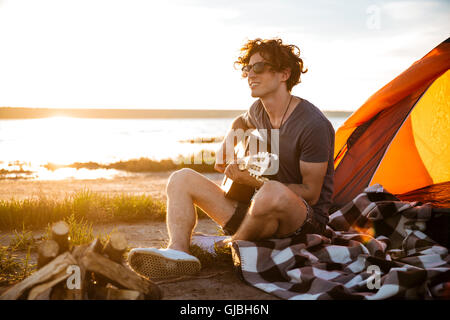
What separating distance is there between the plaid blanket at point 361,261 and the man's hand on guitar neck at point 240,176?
1.68 ft

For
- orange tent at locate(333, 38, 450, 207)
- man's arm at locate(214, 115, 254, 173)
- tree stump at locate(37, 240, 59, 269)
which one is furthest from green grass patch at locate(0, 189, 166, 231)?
orange tent at locate(333, 38, 450, 207)

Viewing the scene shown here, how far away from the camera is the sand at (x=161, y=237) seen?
287cm

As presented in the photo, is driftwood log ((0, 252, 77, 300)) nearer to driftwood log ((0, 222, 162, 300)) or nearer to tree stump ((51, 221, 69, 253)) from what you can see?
driftwood log ((0, 222, 162, 300))

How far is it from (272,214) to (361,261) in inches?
32.8

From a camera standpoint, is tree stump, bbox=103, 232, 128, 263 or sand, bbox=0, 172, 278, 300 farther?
sand, bbox=0, 172, 278, 300

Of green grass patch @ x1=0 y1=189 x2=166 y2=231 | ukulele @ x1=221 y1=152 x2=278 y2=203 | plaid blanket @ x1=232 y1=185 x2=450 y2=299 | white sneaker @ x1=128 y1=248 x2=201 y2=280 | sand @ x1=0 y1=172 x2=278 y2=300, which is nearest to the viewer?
plaid blanket @ x1=232 y1=185 x2=450 y2=299

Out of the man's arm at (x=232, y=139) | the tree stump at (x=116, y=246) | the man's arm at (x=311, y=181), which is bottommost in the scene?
the tree stump at (x=116, y=246)

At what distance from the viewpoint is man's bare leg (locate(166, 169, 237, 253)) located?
10.9ft

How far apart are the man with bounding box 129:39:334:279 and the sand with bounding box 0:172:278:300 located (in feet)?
0.60

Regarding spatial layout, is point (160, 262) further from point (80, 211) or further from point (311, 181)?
point (80, 211)

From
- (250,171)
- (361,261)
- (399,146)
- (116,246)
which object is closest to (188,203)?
(250,171)

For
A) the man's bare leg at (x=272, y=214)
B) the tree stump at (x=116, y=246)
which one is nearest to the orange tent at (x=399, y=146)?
the man's bare leg at (x=272, y=214)

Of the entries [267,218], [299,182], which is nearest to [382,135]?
[299,182]

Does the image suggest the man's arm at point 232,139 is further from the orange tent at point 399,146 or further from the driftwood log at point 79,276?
the driftwood log at point 79,276
